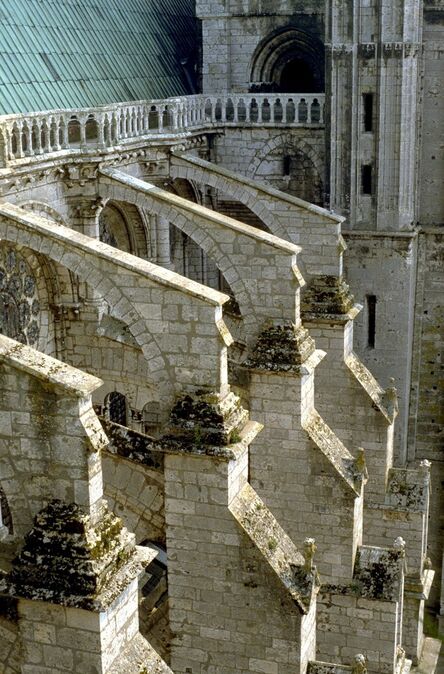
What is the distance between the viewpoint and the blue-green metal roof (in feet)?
58.3

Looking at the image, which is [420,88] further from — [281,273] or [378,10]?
[281,273]

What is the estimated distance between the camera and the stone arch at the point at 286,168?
23.5m

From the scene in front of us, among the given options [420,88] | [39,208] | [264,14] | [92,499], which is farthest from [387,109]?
[92,499]

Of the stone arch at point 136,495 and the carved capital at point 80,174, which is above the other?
the carved capital at point 80,174

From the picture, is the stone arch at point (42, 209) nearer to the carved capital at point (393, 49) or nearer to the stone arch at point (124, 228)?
the stone arch at point (124, 228)

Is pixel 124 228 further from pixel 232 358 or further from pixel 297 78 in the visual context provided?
pixel 297 78

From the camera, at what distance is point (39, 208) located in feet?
51.4

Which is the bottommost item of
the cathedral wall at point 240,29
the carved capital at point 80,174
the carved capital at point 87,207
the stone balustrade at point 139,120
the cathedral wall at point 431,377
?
the cathedral wall at point 431,377

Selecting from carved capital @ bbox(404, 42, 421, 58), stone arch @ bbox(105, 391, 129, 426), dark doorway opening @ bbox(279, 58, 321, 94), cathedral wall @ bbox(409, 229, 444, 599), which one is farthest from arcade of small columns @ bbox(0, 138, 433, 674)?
dark doorway opening @ bbox(279, 58, 321, 94)

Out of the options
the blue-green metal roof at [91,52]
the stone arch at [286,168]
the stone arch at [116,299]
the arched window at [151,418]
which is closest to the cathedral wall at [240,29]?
the blue-green metal roof at [91,52]

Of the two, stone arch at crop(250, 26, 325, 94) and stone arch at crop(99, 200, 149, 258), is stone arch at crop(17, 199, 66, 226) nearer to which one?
stone arch at crop(99, 200, 149, 258)

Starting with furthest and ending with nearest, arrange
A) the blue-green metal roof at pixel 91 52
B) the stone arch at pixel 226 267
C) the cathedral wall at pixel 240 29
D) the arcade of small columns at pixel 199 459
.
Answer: the cathedral wall at pixel 240 29 < the blue-green metal roof at pixel 91 52 < the stone arch at pixel 226 267 < the arcade of small columns at pixel 199 459

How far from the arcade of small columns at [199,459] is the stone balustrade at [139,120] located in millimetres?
660

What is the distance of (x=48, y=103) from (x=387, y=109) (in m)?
7.92
